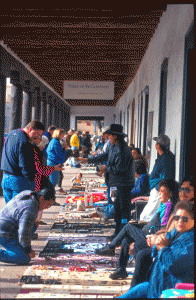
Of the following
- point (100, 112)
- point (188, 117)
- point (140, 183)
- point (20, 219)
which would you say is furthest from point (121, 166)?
point (100, 112)

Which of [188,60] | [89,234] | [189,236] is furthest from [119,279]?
[188,60]

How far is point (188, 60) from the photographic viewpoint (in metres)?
5.60

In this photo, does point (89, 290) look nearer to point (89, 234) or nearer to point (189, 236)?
point (189, 236)

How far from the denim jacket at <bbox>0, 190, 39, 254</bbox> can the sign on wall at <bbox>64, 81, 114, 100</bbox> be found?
9550 millimetres

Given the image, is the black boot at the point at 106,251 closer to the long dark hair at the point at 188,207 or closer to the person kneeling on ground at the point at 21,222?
the person kneeling on ground at the point at 21,222

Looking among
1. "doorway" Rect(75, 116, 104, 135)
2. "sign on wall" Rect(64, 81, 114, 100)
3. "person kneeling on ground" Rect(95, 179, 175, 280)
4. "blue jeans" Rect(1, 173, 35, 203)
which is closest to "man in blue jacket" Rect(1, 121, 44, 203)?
"blue jeans" Rect(1, 173, 35, 203)

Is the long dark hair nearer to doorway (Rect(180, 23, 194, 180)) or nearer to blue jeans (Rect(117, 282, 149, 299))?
blue jeans (Rect(117, 282, 149, 299))

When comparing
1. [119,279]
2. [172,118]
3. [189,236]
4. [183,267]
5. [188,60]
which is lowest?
[119,279]

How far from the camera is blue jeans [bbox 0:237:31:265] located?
14.8 feet

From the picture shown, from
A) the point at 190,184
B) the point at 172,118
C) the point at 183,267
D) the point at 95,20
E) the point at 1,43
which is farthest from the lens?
the point at 1,43

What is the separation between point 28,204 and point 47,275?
70cm

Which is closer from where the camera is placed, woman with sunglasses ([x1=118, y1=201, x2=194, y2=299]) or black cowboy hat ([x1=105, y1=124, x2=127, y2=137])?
woman with sunglasses ([x1=118, y1=201, x2=194, y2=299])

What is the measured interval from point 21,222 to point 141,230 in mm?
1170

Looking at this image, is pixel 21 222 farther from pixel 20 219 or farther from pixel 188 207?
pixel 188 207
